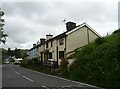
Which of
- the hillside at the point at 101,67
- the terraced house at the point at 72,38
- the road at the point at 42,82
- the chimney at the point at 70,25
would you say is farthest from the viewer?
the chimney at the point at 70,25

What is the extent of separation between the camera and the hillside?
667 inches

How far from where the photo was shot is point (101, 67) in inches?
764

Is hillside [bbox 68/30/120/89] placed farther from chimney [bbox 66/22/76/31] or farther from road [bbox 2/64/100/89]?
chimney [bbox 66/22/76/31]

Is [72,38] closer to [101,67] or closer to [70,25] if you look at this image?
[70,25]

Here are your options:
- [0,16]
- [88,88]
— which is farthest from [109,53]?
[0,16]

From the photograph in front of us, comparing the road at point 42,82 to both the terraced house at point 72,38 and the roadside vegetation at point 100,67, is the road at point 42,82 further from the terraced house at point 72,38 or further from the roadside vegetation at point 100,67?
the terraced house at point 72,38

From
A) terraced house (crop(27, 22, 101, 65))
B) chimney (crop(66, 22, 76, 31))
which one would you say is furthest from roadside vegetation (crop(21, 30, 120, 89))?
chimney (crop(66, 22, 76, 31))

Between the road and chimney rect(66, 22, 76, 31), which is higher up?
chimney rect(66, 22, 76, 31)

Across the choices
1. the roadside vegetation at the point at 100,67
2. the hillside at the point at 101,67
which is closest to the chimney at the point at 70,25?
the roadside vegetation at the point at 100,67

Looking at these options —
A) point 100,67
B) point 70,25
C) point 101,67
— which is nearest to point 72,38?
point 70,25

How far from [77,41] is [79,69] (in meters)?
20.9

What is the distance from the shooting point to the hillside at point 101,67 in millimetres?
16953

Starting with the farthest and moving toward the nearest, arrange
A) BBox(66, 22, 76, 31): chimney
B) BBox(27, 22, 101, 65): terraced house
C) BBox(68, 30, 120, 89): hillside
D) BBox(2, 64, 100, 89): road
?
BBox(66, 22, 76, 31): chimney < BBox(27, 22, 101, 65): terraced house < BBox(2, 64, 100, 89): road < BBox(68, 30, 120, 89): hillside

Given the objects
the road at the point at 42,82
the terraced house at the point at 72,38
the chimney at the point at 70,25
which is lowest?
the road at the point at 42,82
